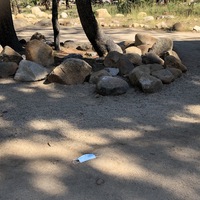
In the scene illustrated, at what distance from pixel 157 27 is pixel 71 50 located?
232 inches

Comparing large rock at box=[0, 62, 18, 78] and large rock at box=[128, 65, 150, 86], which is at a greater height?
large rock at box=[0, 62, 18, 78]

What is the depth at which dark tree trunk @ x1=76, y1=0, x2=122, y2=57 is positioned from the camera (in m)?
5.82

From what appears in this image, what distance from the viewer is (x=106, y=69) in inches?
206

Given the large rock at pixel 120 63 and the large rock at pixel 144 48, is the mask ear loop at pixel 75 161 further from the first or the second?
the large rock at pixel 144 48

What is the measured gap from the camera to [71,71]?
4.81m

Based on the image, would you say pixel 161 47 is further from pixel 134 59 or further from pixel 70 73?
pixel 70 73

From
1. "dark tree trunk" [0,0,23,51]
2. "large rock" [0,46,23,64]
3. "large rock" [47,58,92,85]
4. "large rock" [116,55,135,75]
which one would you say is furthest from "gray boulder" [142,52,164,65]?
"dark tree trunk" [0,0,23,51]

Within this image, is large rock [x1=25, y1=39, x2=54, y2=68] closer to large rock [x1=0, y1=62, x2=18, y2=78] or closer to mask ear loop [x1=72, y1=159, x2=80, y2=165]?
large rock [x1=0, y1=62, x2=18, y2=78]

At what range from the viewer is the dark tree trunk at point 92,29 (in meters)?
5.82

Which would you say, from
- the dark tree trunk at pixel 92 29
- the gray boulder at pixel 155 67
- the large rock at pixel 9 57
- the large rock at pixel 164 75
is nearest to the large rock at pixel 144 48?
the dark tree trunk at pixel 92 29

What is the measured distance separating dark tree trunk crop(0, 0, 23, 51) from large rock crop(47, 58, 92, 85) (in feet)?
6.92

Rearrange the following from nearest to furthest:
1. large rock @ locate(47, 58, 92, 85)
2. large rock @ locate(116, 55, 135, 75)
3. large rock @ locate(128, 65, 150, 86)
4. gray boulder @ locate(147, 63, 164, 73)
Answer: large rock @ locate(128, 65, 150, 86) → large rock @ locate(47, 58, 92, 85) → gray boulder @ locate(147, 63, 164, 73) → large rock @ locate(116, 55, 135, 75)

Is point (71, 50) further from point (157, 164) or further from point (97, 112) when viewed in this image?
point (157, 164)

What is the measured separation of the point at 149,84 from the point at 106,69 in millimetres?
903
